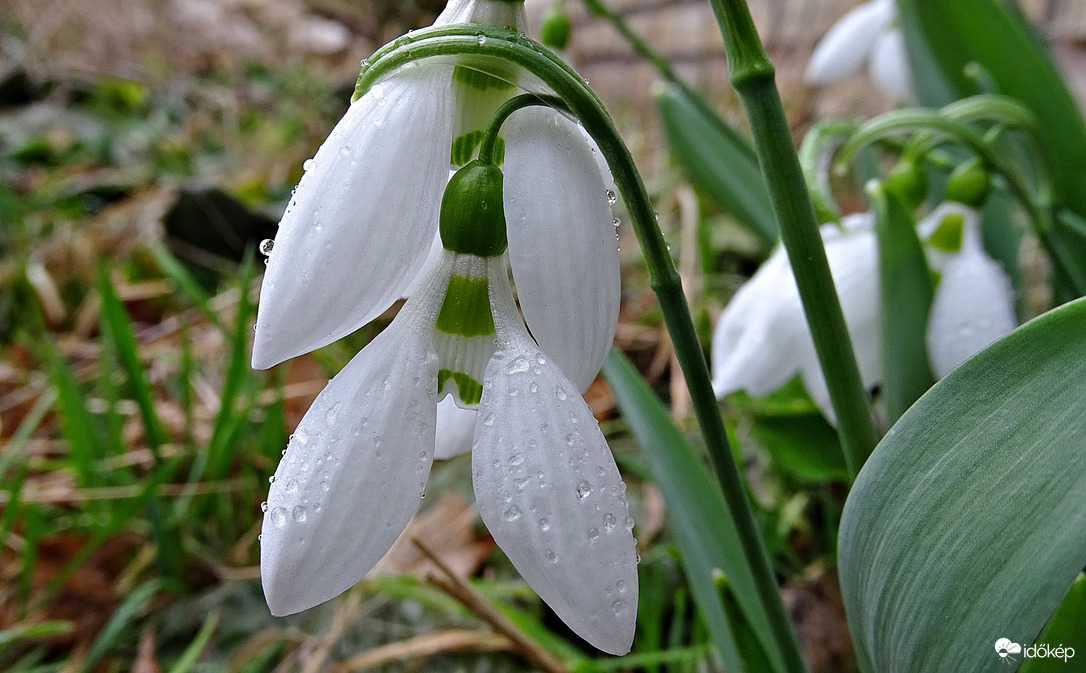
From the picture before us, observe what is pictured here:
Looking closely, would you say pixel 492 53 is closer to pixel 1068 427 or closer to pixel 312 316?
pixel 312 316

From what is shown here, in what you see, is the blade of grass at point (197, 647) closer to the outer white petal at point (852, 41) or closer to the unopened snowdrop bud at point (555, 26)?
the unopened snowdrop bud at point (555, 26)

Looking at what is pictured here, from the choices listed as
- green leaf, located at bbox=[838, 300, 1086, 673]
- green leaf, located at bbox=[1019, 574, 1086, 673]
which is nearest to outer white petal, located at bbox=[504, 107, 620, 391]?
green leaf, located at bbox=[838, 300, 1086, 673]

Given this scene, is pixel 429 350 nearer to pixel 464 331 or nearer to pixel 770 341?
pixel 464 331

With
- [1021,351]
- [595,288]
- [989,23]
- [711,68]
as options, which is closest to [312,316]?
[595,288]

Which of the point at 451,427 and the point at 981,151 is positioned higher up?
the point at 981,151

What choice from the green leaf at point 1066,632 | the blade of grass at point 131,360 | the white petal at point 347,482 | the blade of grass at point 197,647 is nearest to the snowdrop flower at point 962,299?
the green leaf at point 1066,632

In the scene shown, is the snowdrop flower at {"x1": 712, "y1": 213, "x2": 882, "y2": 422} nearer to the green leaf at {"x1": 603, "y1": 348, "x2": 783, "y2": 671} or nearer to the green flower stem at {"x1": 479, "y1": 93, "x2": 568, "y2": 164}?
the green leaf at {"x1": 603, "y1": 348, "x2": 783, "y2": 671}

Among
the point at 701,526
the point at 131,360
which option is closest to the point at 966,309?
the point at 701,526
